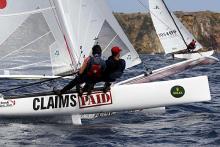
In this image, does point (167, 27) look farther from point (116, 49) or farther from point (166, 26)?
point (116, 49)

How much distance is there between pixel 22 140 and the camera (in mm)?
11586

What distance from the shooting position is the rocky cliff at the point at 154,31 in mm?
115875

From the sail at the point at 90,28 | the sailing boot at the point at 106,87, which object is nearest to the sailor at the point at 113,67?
the sailing boot at the point at 106,87

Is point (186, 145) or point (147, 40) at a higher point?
point (147, 40)

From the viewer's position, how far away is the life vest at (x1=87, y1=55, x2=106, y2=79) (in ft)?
43.1

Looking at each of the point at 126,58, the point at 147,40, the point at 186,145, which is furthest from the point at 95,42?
the point at 147,40

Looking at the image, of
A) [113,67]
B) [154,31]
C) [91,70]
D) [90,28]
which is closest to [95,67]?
[91,70]

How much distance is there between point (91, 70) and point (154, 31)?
10506 cm

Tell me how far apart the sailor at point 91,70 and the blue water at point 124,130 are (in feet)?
3.23

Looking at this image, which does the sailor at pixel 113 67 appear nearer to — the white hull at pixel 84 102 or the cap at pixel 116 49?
the cap at pixel 116 49

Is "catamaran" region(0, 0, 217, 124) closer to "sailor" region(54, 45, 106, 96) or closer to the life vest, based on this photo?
"sailor" region(54, 45, 106, 96)

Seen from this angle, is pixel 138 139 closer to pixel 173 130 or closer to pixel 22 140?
pixel 173 130

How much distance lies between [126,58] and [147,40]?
102 meters

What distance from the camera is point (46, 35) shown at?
14539 millimetres
